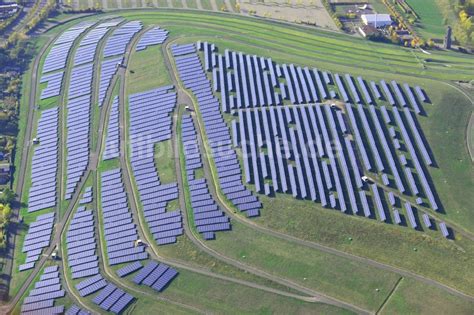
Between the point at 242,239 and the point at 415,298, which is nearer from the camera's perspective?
the point at 415,298

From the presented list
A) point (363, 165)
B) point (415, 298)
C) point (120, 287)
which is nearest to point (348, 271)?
point (415, 298)

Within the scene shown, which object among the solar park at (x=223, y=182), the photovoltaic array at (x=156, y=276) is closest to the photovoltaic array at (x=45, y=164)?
the solar park at (x=223, y=182)

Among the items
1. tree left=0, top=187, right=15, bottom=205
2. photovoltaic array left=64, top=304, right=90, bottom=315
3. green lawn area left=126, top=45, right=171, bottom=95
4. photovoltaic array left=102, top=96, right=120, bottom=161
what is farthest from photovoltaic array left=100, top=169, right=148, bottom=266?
green lawn area left=126, top=45, right=171, bottom=95

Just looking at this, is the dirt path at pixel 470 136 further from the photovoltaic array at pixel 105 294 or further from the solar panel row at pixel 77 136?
the solar panel row at pixel 77 136

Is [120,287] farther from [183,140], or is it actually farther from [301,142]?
[301,142]

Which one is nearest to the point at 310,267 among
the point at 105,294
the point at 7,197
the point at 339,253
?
the point at 339,253
